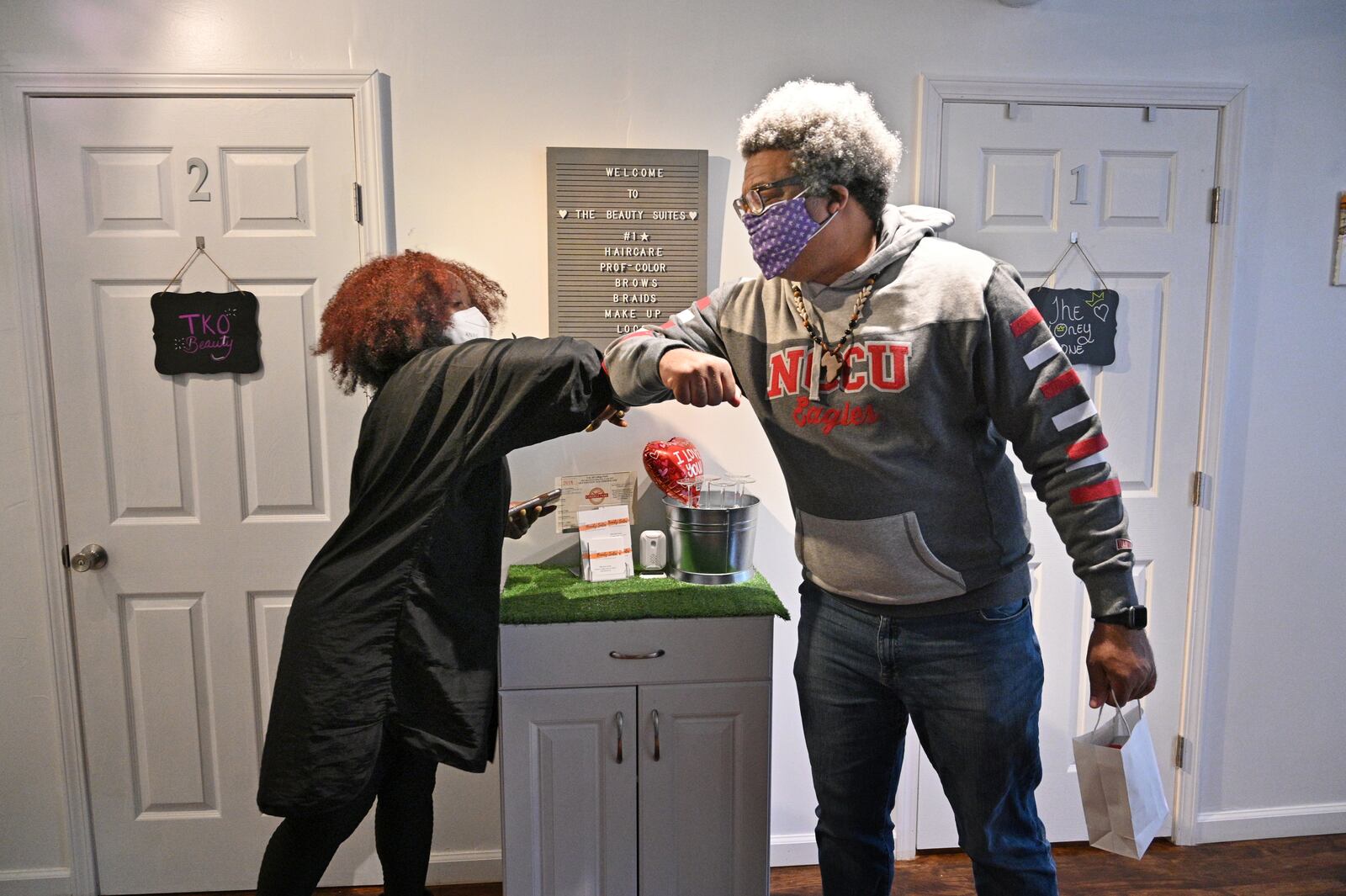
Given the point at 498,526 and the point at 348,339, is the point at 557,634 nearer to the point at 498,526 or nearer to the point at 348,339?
the point at 498,526

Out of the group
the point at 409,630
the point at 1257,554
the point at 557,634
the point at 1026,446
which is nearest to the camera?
the point at 1026,446

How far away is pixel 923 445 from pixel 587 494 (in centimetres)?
97

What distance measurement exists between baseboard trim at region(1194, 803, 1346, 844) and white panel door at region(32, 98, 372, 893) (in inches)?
99.0

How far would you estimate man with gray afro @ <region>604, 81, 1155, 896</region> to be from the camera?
4.18 ft

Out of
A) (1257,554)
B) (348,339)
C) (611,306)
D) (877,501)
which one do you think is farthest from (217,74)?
(1257,554)

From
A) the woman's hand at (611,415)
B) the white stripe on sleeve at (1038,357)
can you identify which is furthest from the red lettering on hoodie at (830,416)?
the woman's hand at (611,415)

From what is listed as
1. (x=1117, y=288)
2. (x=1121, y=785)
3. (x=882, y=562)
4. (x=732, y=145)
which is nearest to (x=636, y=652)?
(x=882, y=562)

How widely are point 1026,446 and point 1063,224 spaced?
3.75 ft

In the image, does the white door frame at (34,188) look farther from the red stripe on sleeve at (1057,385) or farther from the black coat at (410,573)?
the red stripe on sleeve at (1057,385)

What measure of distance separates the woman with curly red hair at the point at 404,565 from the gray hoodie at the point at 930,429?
0.21 meters

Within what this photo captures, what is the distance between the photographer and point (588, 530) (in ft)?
6.53

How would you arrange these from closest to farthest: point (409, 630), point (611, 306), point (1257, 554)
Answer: point (409, 630)
point (611, 306)
point (1257, 554)

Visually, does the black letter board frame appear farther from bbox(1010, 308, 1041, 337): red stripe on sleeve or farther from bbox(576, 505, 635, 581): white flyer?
bbox(1010, 308, 1041, 337): red stripe on sleeve

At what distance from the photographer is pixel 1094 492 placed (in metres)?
1.26
